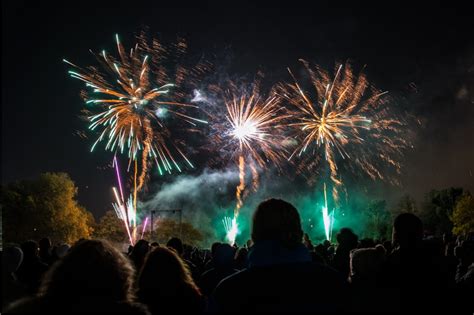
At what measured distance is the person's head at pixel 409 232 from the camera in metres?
4.72

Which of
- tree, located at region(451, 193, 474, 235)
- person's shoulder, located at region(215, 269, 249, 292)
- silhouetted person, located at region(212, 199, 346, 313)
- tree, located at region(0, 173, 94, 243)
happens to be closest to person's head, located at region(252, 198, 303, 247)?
silhouetted person, located at region(212, 199, 346, 313)

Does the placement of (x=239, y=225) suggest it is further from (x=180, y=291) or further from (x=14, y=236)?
(x=180, y=291)

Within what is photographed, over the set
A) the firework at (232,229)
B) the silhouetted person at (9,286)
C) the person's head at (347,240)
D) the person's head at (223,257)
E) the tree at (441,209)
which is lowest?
the silhouetted person at (9,286)

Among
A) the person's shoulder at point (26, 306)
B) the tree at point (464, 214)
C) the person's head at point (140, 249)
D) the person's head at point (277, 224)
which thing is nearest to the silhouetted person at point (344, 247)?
the person's head at point (140, 249)

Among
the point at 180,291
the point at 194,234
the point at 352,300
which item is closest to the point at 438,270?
the point at 352,300

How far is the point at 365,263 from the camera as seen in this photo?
5.51m

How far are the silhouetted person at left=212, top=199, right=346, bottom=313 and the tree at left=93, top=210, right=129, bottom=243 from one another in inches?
3338

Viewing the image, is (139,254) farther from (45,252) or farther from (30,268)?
(45,252)

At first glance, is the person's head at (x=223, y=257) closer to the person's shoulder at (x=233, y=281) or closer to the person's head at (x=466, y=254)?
the person's head at (x=466, y=254)

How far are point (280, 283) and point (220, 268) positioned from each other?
4420 millimetres

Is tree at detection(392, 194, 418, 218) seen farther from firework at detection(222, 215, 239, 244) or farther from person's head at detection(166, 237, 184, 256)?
person's head at detection(166, 237, 184, 256)

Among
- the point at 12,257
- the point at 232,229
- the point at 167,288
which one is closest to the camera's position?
the point at 167,288

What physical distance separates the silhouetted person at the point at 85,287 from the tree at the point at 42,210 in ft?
194

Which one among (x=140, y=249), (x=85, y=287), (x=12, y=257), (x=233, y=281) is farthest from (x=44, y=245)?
(x=233, y=281)
